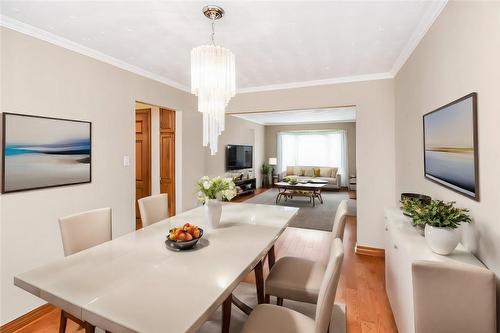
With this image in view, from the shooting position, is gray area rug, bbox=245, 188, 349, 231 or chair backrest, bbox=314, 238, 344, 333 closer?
chair backrest, bbox=314, 238, 344, 333

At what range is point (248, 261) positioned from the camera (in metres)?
1.39

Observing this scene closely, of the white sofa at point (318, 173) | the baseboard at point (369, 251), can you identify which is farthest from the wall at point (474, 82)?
the white sofa at point (318, 173)

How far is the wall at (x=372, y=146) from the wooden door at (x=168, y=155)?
242 centimetres

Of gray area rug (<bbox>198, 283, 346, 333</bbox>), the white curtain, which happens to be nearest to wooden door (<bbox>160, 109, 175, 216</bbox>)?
gray area rug (<bbox>198, 283, 346, 333</bbox>)

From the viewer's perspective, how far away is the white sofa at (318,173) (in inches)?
347

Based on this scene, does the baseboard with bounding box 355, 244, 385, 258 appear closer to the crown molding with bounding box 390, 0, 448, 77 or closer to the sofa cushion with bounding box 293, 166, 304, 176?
the crown molding with bounding box 390, 0, 448, 77

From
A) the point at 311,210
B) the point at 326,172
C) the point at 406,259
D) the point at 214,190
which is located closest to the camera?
the point at 406,259

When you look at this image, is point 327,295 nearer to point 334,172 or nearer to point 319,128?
point 334,172

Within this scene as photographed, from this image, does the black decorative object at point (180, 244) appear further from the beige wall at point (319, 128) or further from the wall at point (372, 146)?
the beige wall at point (319, 128)

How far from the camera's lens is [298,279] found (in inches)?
68.8

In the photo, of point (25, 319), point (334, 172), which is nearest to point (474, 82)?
point (25, 319)

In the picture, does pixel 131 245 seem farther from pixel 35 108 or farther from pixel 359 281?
pixel 359 281

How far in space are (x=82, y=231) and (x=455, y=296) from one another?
2.33m

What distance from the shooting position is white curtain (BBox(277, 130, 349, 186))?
30.6ft
